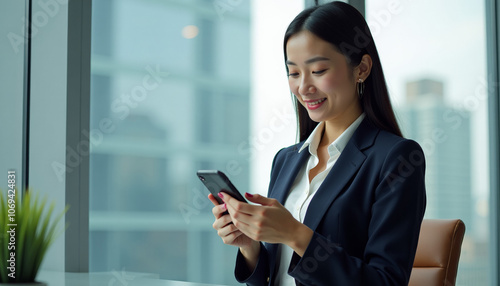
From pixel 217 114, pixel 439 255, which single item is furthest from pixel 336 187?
pixel 217 114

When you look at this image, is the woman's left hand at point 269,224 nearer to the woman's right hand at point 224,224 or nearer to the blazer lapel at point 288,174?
the woman's right hand at point 224,224

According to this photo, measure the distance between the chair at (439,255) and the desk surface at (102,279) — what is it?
744 mm

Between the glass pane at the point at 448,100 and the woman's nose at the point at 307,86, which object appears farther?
the glass pane at the point at 448,100

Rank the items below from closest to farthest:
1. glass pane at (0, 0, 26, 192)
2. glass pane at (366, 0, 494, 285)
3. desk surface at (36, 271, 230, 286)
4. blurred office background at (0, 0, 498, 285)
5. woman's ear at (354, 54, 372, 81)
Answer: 1. woman's ear at (354, 54, 372, 81)
2. desk surface at (36, 271, 230, 286)
3. glass pane at (0, 0, 26, 192)
4. blurred office background at (0, 0, 498, 285)
5. glass pane at (366, 0, 494, 285)

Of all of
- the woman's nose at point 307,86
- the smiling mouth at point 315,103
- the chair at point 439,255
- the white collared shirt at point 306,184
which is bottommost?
the chair at point 439,255

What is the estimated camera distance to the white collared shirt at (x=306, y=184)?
4.77 ft

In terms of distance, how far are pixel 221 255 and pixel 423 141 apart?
1420mm

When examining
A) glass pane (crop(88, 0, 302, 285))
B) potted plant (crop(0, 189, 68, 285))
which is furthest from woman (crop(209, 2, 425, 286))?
glass pane (crop(88, 0, 302, 285))

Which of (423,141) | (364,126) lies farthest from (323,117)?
(423,141)

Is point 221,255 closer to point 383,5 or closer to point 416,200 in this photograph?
point 383,5

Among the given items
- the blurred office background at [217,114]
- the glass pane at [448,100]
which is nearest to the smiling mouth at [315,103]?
the blurred office background at [217,114]

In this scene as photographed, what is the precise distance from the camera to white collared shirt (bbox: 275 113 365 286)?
4.77 ft

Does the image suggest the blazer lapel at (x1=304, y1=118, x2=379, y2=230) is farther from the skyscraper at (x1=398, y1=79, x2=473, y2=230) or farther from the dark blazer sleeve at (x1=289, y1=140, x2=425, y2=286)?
the skyscraper at (x1=398, y1=79, x2=473, y2=230)

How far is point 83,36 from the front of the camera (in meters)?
2.76
